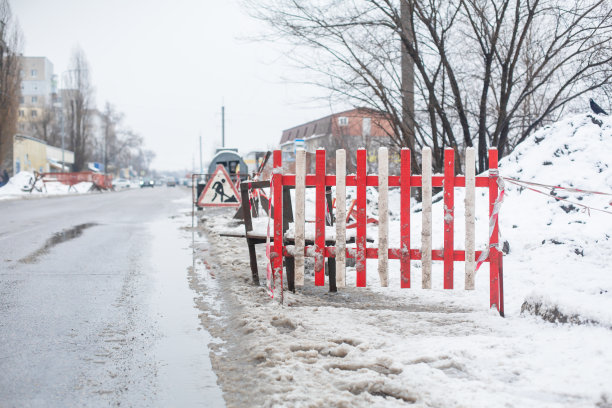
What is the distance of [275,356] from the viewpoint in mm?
3893

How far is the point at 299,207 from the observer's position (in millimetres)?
5590

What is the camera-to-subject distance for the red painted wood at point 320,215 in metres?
5.45

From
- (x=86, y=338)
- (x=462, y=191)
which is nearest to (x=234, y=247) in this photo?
(x=462, y=191)

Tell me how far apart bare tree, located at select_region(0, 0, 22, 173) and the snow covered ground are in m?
36.3

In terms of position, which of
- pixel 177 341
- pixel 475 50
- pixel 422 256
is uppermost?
pixel 475 50

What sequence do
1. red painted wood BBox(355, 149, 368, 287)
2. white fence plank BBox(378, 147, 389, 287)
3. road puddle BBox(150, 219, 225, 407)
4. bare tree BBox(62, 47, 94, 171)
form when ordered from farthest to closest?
bare tree BBox(62, 47, 94, 171) < red painted wood BBox(355, 149, 368, 287) < white fence plank BBox(378, 147, 389, 287) < road puddle BBox(150, 219, 225, 407)

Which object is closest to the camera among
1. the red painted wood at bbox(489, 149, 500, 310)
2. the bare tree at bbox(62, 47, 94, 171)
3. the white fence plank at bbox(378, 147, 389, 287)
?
the red painted wood at bbox(489, 149, 500, 310)

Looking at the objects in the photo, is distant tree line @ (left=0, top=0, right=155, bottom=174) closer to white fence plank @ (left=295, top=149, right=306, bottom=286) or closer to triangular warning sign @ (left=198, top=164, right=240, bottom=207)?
triangular warning sign @ (left=198, top=164, right=240, bottom=207)

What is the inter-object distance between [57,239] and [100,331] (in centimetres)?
742

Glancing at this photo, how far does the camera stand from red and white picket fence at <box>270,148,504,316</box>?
5.11 meters

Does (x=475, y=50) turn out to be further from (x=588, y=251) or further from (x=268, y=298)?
(x=268, y=298)

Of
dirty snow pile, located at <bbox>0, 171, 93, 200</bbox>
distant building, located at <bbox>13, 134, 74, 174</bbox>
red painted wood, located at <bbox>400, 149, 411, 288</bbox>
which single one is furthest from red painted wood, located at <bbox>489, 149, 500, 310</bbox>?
distant building, located at <bbox>13, 134, 74, 174</bbox>

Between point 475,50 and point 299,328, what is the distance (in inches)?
364

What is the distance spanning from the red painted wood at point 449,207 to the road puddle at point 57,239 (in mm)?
6190
